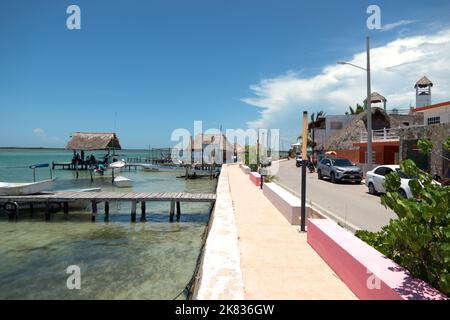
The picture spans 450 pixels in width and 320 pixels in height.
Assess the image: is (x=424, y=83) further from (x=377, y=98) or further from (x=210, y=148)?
(x=210, y=148)

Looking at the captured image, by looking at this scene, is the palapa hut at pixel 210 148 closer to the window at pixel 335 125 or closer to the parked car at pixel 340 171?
the window at pixel 335 125

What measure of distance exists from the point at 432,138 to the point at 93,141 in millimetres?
41801

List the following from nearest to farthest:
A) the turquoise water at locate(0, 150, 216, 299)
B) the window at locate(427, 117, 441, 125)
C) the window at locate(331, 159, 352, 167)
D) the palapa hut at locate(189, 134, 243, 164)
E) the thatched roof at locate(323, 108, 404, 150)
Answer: the turquoise water at locate(0, 150, 216, 299) < the window at locate(331, 159, 352, 167) < the window at locate(427, 117, 441, 125) < the thatched roof at locate(323, 108, 404, 150) < the palapa hut at locate(189, 134, 243, 164)

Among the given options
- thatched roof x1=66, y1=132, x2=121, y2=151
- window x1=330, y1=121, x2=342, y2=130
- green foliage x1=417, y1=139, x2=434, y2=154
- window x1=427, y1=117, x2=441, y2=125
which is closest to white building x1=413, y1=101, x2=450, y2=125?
window x1=427, y1=117, x2=441, y2=125

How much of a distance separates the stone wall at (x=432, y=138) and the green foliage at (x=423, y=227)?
1521 cm

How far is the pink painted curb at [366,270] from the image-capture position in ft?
11.6

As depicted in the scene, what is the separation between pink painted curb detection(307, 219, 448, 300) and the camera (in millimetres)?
3539

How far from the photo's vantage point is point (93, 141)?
45188 millimetres

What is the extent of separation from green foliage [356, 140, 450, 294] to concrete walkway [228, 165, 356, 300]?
1.10 metres

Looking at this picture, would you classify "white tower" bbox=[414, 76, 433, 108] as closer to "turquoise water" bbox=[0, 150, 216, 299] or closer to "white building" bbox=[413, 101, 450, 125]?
"white building" bbox=[413, 101, 450, 125]

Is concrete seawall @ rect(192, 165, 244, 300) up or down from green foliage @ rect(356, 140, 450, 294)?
down

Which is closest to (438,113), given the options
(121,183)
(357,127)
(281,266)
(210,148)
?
(357,127)

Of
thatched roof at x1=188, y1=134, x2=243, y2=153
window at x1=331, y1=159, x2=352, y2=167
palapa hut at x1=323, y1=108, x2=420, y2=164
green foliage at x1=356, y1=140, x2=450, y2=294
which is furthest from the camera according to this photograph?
thatched roof at x1=188, y1=134, x2=243, y2=153
